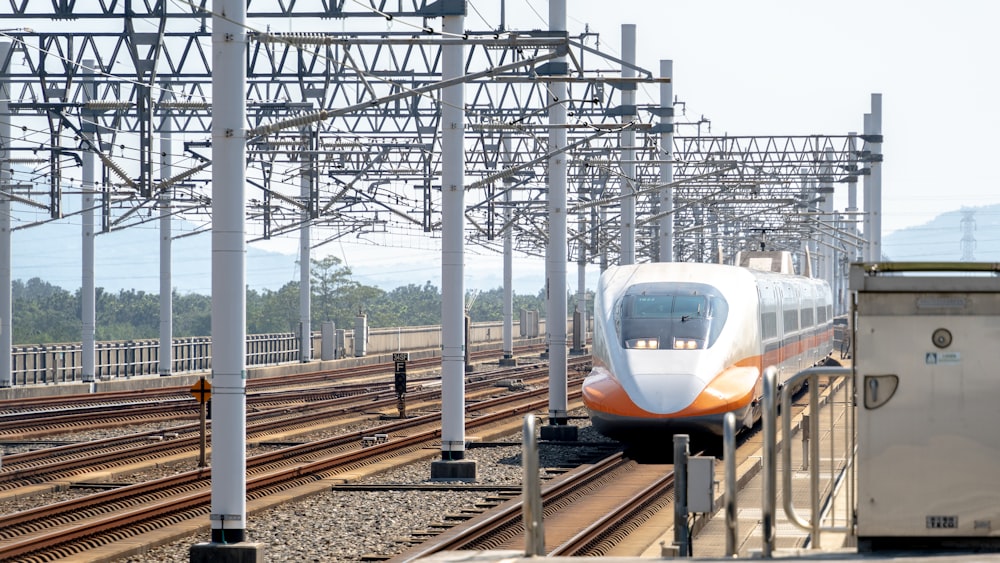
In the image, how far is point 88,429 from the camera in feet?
96.3

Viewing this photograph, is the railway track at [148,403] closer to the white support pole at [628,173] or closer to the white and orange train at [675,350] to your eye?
the white support pole at [628,173]

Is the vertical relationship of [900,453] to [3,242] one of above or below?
below

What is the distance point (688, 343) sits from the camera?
2155 cm

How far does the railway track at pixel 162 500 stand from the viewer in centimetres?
1535

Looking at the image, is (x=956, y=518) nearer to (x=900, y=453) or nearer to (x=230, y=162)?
(x=900, y=453)

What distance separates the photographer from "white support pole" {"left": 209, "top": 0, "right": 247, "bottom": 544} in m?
14.1

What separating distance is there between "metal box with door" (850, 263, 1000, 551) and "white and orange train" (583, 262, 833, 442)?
35.2 ft

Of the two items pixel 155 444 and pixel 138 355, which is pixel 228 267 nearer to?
pixel 155 444

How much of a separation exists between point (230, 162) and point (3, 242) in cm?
2538

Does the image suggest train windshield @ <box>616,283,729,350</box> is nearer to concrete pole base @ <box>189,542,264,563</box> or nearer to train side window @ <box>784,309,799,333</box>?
train side window @ <box>784,309,799,333</box>

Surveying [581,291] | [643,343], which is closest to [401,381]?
[643,343]

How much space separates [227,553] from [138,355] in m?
42.3

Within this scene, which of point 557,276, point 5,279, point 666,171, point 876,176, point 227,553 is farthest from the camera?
point 876,176

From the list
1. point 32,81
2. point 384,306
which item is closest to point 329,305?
point 384,306
